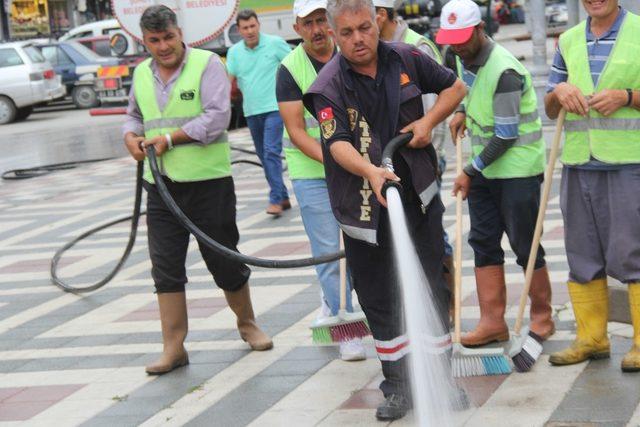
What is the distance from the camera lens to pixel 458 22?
21.1 feet

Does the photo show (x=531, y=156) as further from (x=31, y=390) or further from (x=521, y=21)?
(x=521, y=21)

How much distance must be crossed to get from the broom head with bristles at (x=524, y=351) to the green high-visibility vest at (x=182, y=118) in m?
1.84

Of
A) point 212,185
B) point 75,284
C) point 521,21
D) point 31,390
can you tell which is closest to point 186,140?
point 212,185

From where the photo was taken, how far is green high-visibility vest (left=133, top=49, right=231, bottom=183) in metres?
7.01

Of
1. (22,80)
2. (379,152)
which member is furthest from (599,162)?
(22,80)

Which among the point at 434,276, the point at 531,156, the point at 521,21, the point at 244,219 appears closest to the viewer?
the point at 434,276

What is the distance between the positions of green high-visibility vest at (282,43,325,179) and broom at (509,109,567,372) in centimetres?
119

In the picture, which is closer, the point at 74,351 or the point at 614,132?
the point at 614,132

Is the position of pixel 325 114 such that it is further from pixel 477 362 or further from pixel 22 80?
pixel 22 80

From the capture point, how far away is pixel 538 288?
6.84 m

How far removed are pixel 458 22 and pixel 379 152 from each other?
1.17 metres

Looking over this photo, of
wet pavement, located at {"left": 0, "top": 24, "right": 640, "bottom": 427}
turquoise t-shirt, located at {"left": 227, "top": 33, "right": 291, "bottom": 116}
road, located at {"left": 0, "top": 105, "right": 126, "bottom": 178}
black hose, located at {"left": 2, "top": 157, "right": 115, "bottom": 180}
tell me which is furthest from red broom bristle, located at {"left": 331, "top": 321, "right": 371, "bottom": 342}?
road, located at {"left": 0, "top": 105, "right": 126, "bottom": 178}

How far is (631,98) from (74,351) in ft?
11.5

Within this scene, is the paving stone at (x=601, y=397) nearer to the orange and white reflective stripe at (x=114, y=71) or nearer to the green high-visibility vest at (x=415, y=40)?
the green high-visibility vest at (x=415, y=40)
